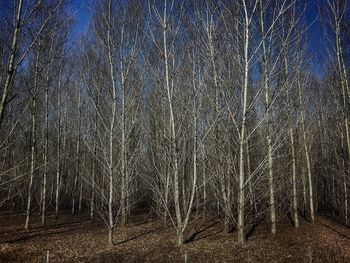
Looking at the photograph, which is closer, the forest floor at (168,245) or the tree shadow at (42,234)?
the forest floor at (168,245)

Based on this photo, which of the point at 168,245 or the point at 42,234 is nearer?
the point at 168,245

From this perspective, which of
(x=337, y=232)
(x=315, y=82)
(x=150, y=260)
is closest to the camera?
(x=150, y=260)

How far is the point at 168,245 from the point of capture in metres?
8.99

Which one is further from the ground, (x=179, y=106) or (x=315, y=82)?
(x=315, y=82)

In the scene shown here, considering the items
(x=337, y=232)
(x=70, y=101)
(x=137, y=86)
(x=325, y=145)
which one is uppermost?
(x=70, y=101)

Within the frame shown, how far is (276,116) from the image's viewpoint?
1203 cm

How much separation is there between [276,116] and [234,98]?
2.56 meters

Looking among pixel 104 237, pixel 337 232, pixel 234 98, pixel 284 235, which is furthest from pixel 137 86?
pixel 337 232

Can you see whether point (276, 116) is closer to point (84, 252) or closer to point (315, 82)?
point (84, 252)

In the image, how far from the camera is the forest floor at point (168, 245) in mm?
7688

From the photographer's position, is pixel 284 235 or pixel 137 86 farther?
pixel 137 86

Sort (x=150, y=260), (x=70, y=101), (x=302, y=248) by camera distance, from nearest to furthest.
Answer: (x=150, y=260) < (x=302, y=248) < (x=70, y=101)

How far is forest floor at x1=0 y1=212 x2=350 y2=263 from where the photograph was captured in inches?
303

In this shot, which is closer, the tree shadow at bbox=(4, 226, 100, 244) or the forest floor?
the forest floor
